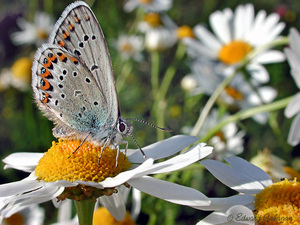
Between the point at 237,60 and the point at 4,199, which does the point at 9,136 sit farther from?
the point at 4,199

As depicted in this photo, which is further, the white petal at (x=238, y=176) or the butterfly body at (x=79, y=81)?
the butterfly body at (x=79, y=81)

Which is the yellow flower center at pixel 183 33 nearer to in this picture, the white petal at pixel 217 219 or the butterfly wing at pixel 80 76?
the butterfly wing at pixel 80 76

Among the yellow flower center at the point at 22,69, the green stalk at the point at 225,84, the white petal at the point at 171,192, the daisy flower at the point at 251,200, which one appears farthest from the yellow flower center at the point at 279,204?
the yellow flower center at the point at 22,69

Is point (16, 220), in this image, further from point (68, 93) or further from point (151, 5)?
point (151, 5)

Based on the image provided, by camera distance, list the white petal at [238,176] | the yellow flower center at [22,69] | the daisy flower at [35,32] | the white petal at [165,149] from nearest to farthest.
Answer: the white petal at [238,176] < the white petal at [165,149] < the yellow flower center at [22,69] < the daisy flower at [35,32]

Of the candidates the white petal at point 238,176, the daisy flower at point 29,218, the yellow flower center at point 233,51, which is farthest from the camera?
the yellow flower center at point 233,51

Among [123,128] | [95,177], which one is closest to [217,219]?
[95,177]

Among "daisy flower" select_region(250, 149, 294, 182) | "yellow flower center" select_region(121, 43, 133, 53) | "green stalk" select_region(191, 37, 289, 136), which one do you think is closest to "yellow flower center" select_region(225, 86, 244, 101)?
"green stalk" select_region(191, 37, 289, 136)

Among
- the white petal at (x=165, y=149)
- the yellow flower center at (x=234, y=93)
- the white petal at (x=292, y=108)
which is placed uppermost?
the white petal at (x=165, y=149)

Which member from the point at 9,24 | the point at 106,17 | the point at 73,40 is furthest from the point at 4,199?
the point at 9,24
